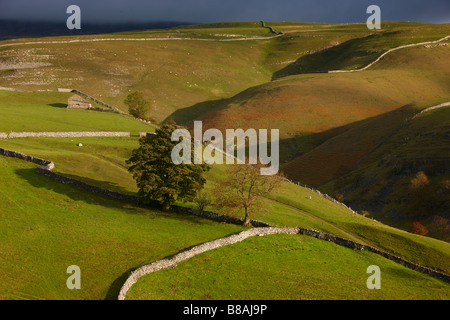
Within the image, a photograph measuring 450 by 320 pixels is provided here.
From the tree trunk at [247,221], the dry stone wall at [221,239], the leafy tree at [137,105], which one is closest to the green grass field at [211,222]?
the dry stone wall at [221,239]

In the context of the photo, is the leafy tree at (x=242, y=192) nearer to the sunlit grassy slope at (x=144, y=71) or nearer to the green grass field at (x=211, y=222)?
the green grass field at (x=211, y=222)

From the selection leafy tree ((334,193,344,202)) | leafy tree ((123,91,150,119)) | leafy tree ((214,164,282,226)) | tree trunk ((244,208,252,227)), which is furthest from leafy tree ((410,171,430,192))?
leafy tree ((123,91,150,119))

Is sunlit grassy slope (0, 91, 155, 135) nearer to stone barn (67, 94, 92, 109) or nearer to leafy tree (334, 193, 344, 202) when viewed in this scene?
stone barn (67, 94, 92, 109)

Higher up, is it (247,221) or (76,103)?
(76,103)

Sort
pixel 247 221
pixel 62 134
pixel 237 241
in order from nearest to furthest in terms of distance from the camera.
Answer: pixel 237 241, pixel 247 221, pixel 62 134

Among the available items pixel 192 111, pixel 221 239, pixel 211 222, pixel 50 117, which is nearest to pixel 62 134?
pixel 50 117

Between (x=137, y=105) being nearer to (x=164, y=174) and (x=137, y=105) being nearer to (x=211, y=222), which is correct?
(x=164, y=174)
